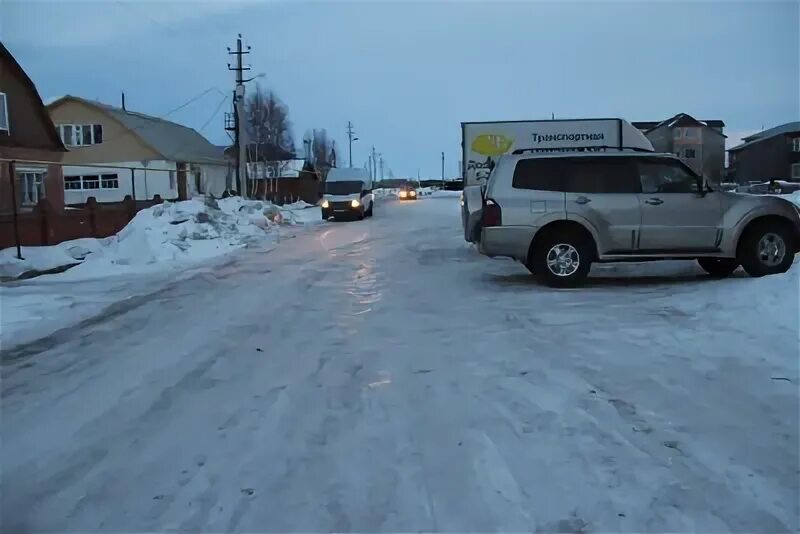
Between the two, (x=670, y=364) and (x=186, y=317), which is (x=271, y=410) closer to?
(x=670, y=364)

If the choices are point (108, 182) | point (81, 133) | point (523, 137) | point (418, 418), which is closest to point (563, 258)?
point (418, 418)

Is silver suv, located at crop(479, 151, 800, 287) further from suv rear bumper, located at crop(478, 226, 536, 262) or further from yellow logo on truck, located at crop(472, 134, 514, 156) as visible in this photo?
yellow logo on truck, located at crop(472, 134, 514, 156)

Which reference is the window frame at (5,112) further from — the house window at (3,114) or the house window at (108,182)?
the house window at (108,182)

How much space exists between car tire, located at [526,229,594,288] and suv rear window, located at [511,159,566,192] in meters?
0.71

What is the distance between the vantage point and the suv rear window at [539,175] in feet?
37.4

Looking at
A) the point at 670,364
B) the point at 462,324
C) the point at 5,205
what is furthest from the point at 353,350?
the point at 5,205

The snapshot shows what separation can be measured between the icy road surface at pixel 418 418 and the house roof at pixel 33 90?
23.8m

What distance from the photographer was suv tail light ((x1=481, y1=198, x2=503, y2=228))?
37.1 ft

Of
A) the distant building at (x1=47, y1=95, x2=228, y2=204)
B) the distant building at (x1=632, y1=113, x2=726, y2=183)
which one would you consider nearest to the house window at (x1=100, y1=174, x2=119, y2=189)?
the distant building at (x1=47, y1=95, x2=228, y2=204)

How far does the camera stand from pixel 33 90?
30.5 m

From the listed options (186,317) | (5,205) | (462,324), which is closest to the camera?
(462,324)

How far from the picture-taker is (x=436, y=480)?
14.3ft

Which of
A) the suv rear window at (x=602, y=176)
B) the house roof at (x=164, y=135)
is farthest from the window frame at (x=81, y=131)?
the suv rear window at (x=602, y=176)

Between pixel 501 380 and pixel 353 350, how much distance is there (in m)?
1.79
